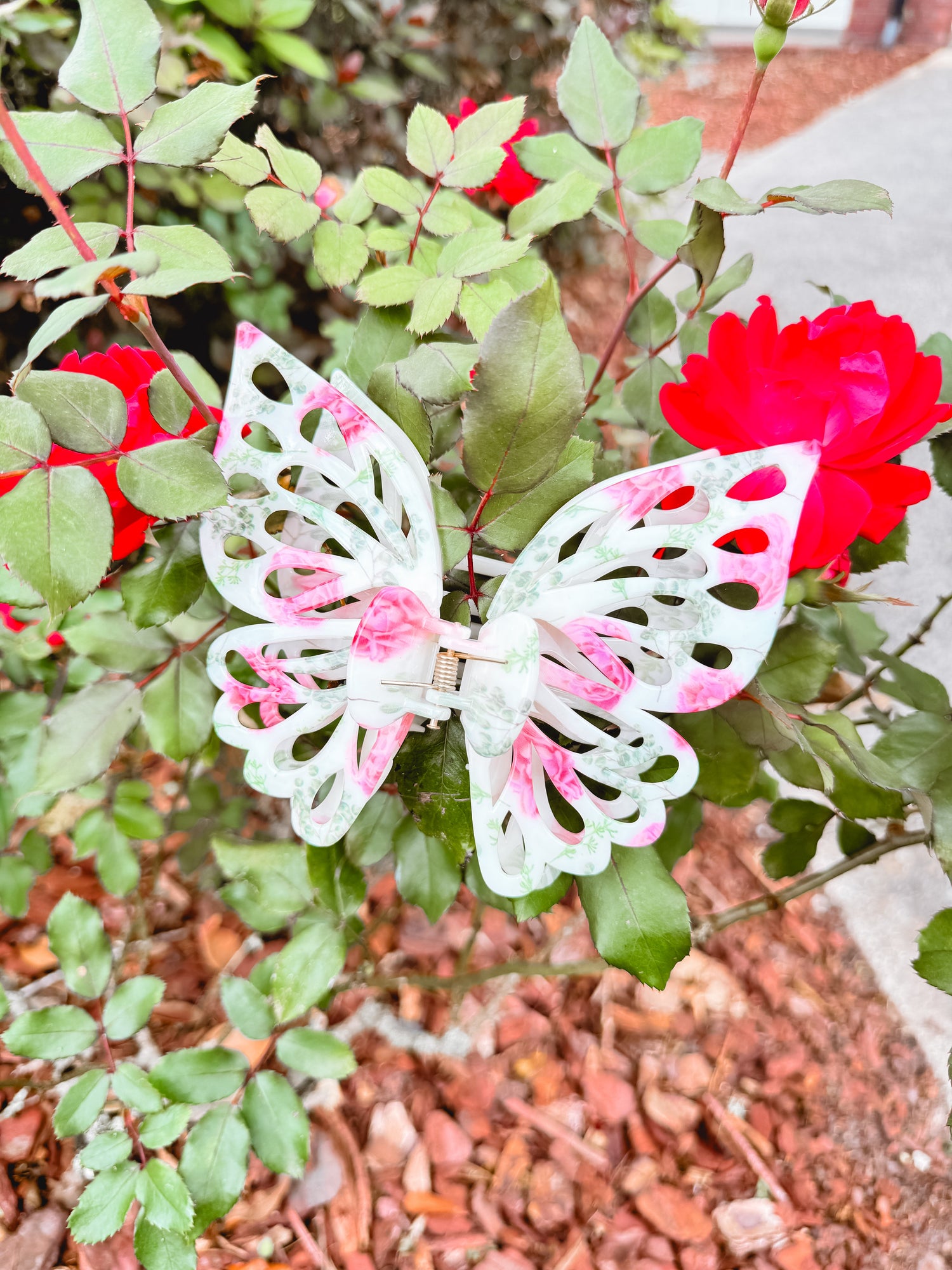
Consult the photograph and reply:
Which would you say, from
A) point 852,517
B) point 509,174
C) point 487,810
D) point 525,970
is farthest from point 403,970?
point 509,174

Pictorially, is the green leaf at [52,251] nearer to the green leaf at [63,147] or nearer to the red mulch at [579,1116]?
the green leaf at [63,147]

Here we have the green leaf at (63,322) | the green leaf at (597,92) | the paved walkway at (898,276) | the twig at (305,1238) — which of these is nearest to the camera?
the green leaf at (63,322)

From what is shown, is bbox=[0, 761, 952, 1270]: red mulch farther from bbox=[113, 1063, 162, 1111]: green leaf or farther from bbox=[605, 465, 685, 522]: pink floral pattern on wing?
bbox=[605, 465, 685, 522]: pink floral pattern on wing

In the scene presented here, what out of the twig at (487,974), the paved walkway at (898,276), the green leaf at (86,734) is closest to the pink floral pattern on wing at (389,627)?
the green leaf at (86,734)

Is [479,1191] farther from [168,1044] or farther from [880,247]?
[880,247]

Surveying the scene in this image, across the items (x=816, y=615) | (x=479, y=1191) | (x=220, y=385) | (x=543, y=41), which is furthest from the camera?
(x=543, y=41)

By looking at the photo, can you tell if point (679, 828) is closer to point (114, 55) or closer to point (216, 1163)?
point (216, 1163)

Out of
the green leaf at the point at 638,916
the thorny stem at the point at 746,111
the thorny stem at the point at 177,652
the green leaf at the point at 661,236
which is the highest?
the thorny stem at the point at 746,111
